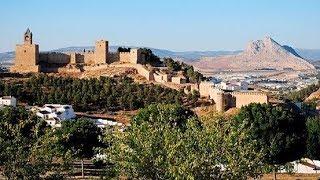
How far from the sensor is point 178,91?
7312cm

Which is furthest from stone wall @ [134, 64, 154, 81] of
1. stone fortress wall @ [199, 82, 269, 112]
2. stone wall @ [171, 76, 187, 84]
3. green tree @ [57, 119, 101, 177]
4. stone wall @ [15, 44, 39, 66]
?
green tree @ [57, 119, 101, 177]

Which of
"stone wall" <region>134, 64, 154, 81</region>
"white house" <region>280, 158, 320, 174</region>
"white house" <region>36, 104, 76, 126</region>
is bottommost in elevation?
"white house" <region>280, 158, 320, 174</region>

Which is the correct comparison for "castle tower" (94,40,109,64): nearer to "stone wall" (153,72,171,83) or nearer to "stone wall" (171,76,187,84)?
"stone wall" (153,72,171,83)

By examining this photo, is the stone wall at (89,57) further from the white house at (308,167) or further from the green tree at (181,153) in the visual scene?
the green tree at (181,153)

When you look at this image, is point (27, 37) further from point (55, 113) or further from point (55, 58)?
point (55, 113)

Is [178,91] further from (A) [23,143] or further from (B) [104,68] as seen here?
(A) [23,143]

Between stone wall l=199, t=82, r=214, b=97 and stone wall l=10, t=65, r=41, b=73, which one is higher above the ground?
stone wall l=10, t=65, r=41, b=73

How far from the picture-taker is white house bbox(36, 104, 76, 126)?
5790 cm

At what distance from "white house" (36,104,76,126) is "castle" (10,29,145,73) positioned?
74.8 feet

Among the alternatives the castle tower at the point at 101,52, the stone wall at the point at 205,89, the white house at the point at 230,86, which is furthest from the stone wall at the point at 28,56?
the stone wall at the point at 205,89

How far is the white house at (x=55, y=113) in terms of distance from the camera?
190 ft

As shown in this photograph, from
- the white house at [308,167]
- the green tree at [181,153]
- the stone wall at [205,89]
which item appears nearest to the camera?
the green tree at [181,153]

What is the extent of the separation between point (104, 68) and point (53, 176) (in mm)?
65753

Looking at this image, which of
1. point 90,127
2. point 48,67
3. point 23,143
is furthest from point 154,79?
point 23,143
